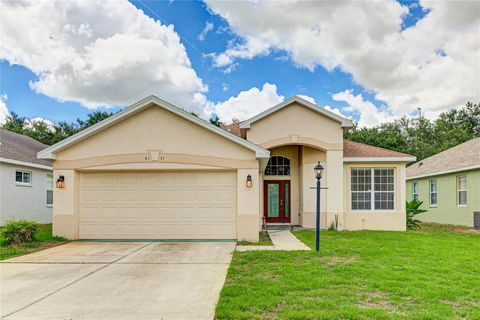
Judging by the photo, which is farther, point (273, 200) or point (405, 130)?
point (405, 130)

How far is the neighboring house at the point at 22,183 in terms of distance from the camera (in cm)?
1574

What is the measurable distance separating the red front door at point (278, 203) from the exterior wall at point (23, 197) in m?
11.5

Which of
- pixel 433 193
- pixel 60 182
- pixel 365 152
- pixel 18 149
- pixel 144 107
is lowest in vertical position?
pixel 433 193

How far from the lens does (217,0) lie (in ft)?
47.0

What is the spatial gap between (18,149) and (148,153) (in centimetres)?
1057

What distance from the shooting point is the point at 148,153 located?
38.5 ft

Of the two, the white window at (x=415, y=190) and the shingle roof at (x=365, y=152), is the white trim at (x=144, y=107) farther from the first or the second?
the white window at (x=415, y=190)

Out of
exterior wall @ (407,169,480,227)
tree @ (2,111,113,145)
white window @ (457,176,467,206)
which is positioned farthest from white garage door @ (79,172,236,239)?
tree @ (2,111,113,145)

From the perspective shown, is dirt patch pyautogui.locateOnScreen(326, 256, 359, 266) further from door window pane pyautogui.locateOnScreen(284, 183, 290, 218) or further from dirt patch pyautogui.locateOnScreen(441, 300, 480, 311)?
door window pane pyautogui.locateOnScreen(284, 183, 290, 218)

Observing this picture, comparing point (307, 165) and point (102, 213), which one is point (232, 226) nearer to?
point (102, 213)

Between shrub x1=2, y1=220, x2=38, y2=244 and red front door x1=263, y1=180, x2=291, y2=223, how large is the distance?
31.8 ft

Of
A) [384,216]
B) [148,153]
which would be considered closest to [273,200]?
[384,216]

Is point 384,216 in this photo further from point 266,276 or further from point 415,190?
point 266,276

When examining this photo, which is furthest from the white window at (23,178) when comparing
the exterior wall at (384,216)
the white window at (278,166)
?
the exterior wall at (384,216)
